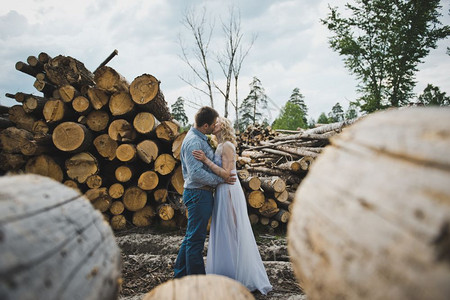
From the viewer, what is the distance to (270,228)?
4.32m

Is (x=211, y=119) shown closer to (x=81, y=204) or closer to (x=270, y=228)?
(x=81, y=204)

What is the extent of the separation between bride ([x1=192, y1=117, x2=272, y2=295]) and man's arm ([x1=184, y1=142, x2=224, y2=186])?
0.05 m

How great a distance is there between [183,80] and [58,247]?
16.2 metres

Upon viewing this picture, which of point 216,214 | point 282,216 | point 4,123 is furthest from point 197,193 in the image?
point 4,123

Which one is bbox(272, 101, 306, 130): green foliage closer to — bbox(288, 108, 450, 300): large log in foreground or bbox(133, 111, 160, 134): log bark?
bbox(133, 111, 160, 134): log bark

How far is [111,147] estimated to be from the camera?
3.85 metres

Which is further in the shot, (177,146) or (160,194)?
(160,194)

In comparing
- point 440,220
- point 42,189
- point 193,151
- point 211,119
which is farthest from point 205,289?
point 211,119

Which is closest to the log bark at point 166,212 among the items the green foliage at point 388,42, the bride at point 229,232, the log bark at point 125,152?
the log bark at point 125,152

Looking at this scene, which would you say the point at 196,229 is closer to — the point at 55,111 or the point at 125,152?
the point at 125,152

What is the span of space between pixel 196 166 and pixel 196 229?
0.70 meters

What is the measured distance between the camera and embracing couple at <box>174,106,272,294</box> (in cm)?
254

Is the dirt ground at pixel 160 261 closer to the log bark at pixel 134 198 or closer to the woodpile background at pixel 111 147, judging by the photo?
the woodpile background at pixel 111 147

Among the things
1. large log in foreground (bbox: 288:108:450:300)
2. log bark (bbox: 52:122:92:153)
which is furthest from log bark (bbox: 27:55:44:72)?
large log in foreground (bbox: 288:108:450:300)
